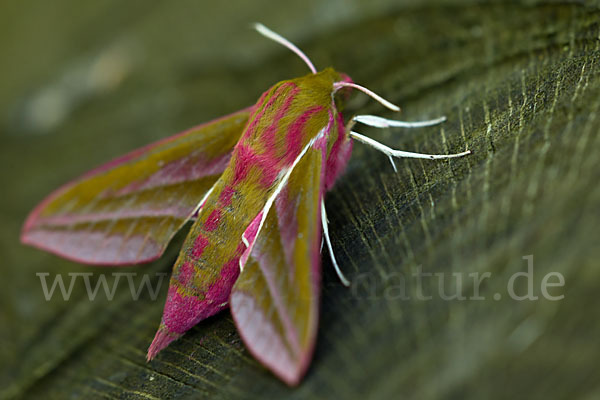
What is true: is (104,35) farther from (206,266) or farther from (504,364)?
(504,364)

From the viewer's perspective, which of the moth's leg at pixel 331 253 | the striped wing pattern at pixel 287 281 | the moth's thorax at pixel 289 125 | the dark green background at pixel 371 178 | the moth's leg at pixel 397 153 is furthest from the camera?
the moth's thorax at pixel 289 125

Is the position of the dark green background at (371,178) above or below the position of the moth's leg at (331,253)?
above

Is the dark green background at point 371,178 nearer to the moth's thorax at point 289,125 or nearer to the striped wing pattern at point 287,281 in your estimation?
the striped wing pattern at point 287,281

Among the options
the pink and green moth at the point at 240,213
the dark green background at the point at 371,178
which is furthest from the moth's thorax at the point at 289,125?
the dark green background at the point at 371,178

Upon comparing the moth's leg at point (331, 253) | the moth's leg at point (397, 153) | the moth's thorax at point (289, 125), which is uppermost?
the moth's thorax at point (289, 125)

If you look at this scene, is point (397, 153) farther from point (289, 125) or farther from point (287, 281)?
point (287, 281)

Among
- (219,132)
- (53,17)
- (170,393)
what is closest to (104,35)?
(53,17)

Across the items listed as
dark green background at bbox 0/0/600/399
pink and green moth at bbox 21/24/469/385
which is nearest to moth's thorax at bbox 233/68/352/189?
pink and green moth at bbox 21/24/469/385
